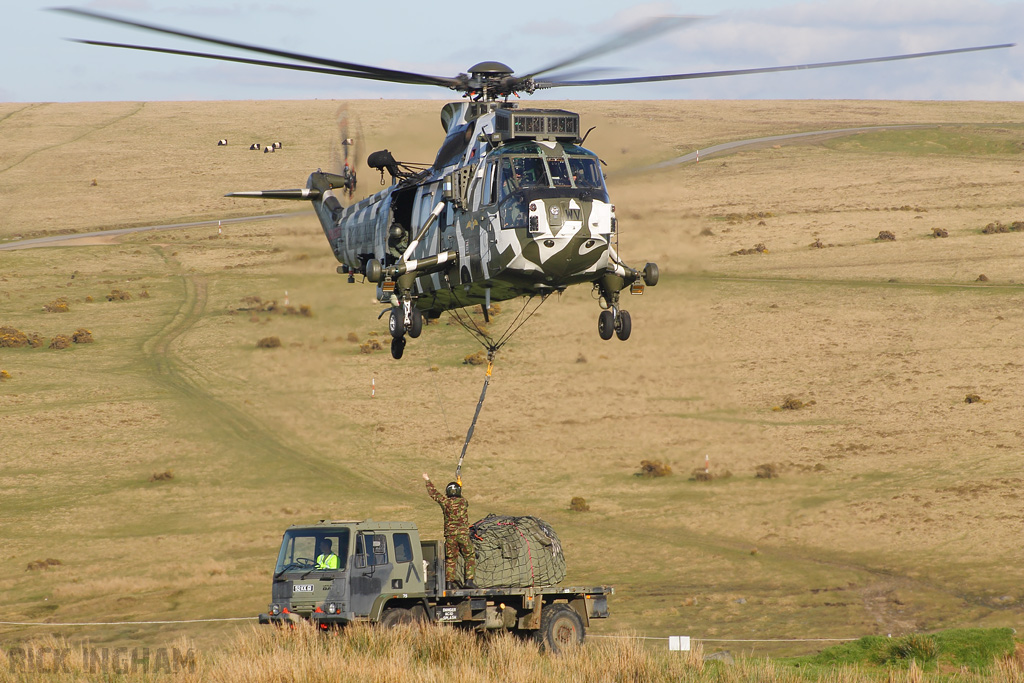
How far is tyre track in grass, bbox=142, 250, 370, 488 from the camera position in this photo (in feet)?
144

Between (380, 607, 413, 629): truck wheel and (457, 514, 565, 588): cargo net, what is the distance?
1439 millimetres

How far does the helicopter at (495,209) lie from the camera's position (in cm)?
1981

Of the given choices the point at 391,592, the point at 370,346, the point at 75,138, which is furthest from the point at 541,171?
the point at 75,138

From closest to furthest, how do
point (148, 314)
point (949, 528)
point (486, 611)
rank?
point (486, 611)
point (949, 528)
point (148, 314)

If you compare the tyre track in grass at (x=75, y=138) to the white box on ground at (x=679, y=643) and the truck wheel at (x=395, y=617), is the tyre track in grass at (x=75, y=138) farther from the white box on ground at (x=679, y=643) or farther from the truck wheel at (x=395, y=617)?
the white box on ground at (x=679, y=643)

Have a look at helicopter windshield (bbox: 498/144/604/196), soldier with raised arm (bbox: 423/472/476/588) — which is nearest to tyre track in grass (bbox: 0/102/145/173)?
soldier with raised arm (bbox: 423/472/476/588)

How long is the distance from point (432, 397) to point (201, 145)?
237 feet

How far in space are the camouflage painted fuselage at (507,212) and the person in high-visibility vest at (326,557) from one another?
5.43 meters

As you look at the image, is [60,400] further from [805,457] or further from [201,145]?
[201,145]

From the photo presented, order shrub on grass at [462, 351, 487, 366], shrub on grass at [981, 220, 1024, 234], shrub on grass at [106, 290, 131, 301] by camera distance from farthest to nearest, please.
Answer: shrub on grass at [981, 220, 1024, 234] → shrub on grass at [106, 290, 131, 301] → shrub on grass at [462, 351, 487, 366]

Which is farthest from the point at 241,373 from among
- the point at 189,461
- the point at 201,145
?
the point at 201,145

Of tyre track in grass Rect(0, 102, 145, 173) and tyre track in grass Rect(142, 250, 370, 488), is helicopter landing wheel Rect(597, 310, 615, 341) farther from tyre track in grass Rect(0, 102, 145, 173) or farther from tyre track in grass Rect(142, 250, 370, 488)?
tyre track in grass Rect(0, 102, 145, 173)

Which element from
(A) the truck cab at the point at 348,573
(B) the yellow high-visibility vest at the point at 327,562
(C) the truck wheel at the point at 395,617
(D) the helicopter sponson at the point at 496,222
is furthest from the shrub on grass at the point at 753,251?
(B) the yellow high-visibility vest at the point at 327,562

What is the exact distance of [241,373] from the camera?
4491 cm
